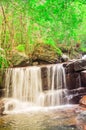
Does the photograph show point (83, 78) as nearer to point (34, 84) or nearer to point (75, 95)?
point (75, 95)

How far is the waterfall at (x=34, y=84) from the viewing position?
13166 mm

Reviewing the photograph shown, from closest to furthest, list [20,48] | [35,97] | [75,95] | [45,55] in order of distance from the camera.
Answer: [75,95], [35,97], [45,55], [20,48]

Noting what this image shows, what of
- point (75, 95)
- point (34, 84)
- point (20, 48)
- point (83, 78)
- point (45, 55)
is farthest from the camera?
point (20, 48)

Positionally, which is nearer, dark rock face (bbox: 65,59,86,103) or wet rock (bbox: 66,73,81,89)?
dark rock face (bbox: 65,59,86,103)

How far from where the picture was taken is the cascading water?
13.1 m

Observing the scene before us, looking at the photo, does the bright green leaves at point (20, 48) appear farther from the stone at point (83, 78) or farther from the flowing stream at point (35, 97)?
the stone at point (83, 78)

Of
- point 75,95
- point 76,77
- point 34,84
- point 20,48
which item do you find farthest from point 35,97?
point 20,48

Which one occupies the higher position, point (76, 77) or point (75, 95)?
point (76, 77)

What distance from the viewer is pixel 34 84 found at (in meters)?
13.8

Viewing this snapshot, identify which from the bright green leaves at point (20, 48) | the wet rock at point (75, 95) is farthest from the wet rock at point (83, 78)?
the bright green leaves at point (20, 48)

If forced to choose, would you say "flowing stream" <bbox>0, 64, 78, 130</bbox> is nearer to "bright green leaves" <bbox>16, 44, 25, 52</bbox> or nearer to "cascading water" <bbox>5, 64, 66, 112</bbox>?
"cascading water" <bbox>5, 64, 66, 112</bbox>

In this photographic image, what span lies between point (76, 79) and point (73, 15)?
564cm

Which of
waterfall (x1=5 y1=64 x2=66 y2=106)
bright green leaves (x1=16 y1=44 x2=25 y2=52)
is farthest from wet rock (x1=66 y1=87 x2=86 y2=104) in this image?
bright green leaves (x1=16 y1=44 x2=25 y2=52)

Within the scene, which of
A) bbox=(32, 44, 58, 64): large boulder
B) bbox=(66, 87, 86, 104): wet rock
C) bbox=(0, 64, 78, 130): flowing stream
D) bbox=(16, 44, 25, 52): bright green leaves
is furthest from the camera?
bbox=(16, 44, 25, 52): bright green leaves
